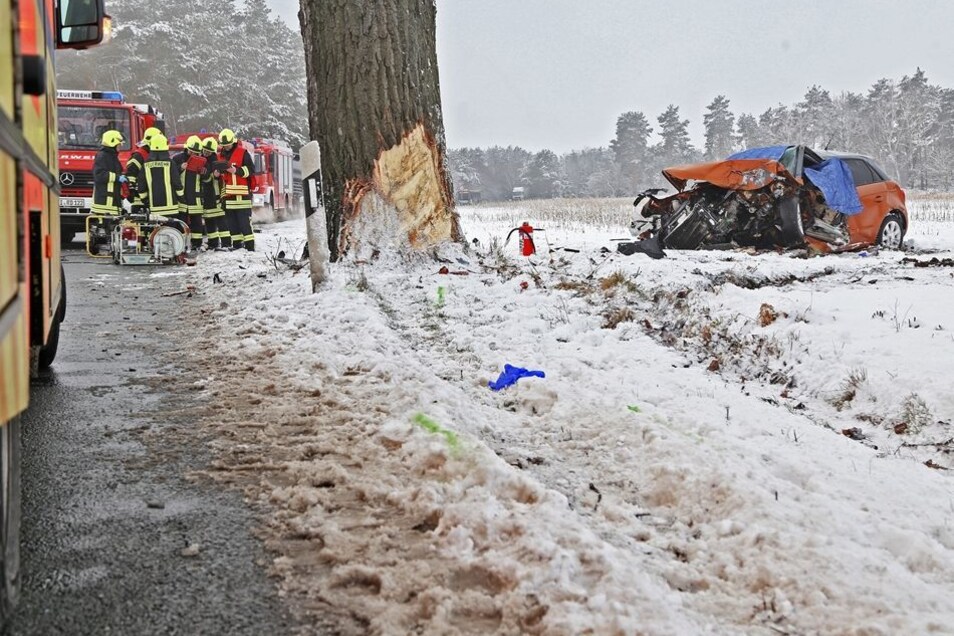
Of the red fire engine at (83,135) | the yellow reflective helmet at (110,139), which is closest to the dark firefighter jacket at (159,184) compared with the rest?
the yellow reflective helmet at (110,139)

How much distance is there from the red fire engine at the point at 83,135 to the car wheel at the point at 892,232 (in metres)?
13.1

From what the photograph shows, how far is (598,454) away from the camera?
3088 millimetres

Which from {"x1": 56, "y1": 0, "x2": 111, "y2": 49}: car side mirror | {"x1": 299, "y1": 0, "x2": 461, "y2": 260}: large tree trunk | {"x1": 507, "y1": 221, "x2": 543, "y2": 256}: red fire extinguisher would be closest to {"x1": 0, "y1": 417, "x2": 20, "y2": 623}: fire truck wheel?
{"x1": 56, "y1": 0, "x2": 111, "y2": 49}: car side mirror

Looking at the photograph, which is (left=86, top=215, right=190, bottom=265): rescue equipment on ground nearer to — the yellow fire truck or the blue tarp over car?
the blue tarp over car

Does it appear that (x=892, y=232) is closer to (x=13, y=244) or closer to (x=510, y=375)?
(x=510, y=375)

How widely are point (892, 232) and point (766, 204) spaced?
2.58 metres

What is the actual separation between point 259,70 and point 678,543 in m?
55.3

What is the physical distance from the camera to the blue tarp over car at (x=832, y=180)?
10625 millimetres

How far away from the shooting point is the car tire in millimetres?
10438

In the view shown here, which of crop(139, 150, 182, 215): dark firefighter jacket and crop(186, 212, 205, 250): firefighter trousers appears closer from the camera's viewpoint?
crop(139, 150, 182, 215): dark firefighter jacket

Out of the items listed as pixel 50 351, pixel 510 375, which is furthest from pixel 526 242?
pixel 50 351

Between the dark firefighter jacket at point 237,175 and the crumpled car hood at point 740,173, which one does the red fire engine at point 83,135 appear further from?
the crumpled car hood at point 740,173

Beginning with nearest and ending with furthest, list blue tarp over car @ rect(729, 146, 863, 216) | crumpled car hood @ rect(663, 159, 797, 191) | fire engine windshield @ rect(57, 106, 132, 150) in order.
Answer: crumpled car hood @ rect(663, 159, 797, 191), blue tarp over car @ rect(729, 146, 863, 216), fire engine windshield @ rect(57, 106, 132, 150)

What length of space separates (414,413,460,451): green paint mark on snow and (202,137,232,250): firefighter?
1088cm
